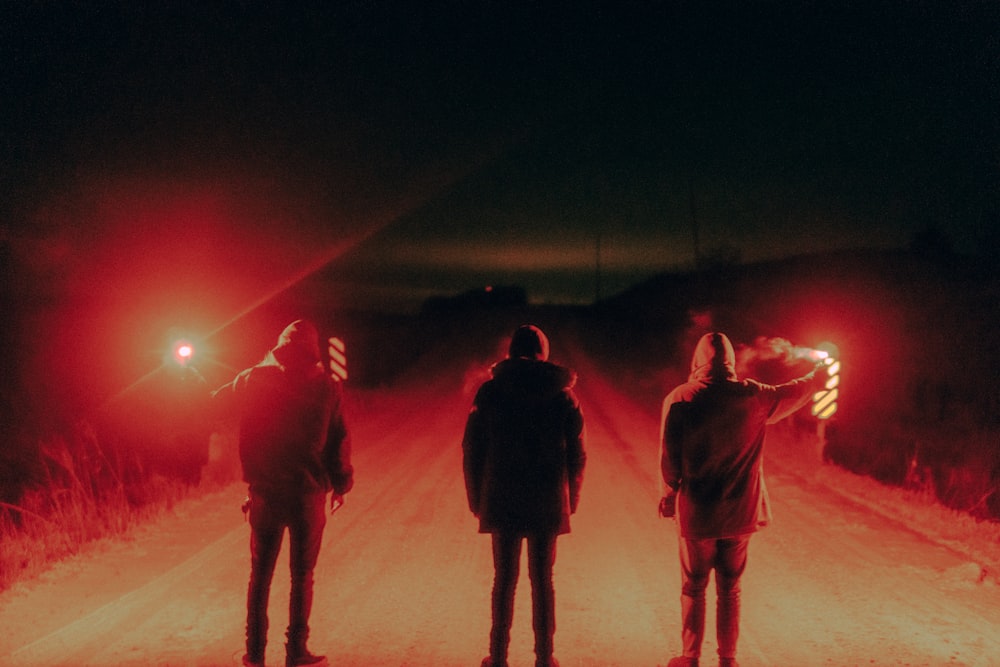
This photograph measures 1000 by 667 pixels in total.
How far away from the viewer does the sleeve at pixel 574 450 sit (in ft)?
14.5

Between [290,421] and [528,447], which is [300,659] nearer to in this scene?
[290,421]

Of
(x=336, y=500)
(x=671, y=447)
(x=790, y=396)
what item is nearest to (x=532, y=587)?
(x=671, y=447)

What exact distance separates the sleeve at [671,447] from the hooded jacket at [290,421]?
1.91 meters

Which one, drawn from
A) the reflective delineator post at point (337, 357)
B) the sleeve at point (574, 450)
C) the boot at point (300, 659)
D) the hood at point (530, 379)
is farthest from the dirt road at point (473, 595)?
the reflective delineator post at point (337, 357)

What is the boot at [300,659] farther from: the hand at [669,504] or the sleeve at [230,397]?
the hand at [669,504]

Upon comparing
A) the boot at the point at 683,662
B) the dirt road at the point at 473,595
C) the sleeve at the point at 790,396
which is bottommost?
the dirt road at the point at 473,595

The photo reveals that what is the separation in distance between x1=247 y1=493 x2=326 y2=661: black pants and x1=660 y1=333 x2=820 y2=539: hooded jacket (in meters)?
2.12

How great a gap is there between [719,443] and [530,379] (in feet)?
3.63

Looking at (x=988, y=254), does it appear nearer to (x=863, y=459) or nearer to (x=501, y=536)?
(x=863, y=459)

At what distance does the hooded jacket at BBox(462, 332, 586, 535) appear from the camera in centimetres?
436

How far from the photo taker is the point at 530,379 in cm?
438

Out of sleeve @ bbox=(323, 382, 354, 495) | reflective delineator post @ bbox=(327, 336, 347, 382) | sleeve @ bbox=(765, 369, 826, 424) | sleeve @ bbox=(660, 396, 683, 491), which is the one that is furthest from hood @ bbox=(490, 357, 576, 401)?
reflective delineator post @ bbox=(327, 336, 347, 382)

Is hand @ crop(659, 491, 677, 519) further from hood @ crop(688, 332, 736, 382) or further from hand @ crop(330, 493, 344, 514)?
hand @ crop(330, 493, 344, 514)

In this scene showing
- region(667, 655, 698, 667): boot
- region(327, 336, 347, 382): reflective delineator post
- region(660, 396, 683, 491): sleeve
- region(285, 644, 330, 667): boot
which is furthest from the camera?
region(327, 336, 347, 382): reflective delineator post
